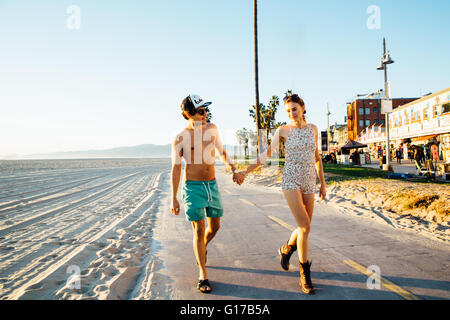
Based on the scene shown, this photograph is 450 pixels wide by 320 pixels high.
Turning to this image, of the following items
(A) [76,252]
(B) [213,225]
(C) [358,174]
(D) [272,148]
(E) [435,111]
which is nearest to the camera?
(B) [213,225]

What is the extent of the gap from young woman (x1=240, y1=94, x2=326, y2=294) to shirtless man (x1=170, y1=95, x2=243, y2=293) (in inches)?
33.0

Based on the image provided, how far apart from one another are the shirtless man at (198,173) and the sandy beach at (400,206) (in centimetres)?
400

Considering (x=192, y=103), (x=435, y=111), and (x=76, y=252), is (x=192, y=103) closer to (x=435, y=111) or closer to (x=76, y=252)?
(x=76, y=252)

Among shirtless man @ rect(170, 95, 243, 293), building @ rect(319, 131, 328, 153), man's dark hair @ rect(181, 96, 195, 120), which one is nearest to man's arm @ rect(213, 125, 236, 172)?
shirtless man @ rect(170, 95, 243, 293)

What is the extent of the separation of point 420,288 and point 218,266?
7.52ft

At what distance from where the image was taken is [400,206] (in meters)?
7.04

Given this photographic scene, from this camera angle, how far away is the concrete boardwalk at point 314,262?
9.89ft

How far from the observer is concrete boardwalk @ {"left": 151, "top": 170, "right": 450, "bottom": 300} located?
3016 millimetres

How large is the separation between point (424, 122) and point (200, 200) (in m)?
34.2

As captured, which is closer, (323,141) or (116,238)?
(116,238)

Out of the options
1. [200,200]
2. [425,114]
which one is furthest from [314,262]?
[425,114]

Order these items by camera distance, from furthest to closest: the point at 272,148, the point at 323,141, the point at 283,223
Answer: the point at 323,141 < the point at 283,223 < the point at 272,148

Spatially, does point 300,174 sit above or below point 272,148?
below
